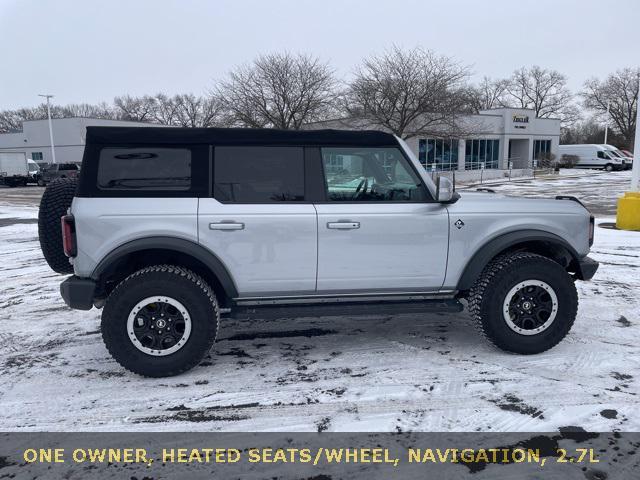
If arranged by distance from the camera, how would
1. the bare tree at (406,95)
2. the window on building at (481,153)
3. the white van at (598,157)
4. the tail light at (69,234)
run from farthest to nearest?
the white van at (598,157)
the window on building at (481,153)
the bare tree at (406,95)
the tail light at (69,234)

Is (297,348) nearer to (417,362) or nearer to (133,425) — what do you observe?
(417,362)

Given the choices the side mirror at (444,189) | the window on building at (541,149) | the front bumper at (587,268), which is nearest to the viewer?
the side mirror at (444,189)

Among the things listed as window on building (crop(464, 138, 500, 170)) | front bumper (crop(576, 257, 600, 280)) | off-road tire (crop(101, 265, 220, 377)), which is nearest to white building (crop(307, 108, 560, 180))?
window on building (crop(464, 138, 500, 170))

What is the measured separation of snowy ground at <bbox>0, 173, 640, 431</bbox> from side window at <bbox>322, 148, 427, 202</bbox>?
1.42 metres

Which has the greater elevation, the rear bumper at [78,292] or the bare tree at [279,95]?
the bare tree at [279,95]

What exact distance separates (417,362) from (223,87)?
27.3m

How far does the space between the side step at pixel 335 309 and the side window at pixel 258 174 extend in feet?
2.94

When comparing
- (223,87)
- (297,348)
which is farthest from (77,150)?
(297,348)

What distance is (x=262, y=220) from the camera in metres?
3.92

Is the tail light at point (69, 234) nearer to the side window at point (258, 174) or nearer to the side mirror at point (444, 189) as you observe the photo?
the side window at point (258, 174)

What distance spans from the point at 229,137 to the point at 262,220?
29.3 inches

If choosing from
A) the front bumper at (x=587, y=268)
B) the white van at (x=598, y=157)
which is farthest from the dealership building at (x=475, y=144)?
the front bumper at (x=587, y=268)

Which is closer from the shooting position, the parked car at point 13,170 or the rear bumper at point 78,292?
the rear bumper at point 78,292

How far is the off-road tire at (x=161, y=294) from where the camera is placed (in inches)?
149
